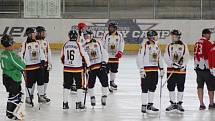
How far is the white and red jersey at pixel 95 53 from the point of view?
10.5 meters

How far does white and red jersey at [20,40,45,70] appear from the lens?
10.6 meters

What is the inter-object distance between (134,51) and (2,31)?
545 cm

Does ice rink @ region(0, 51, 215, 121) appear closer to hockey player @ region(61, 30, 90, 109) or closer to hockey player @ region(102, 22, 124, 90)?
hockey player @ region(61, 30, 90, 109)

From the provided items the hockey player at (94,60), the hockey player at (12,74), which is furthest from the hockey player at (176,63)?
the hockey player at (12,74)

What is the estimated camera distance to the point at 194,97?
39.1 ft

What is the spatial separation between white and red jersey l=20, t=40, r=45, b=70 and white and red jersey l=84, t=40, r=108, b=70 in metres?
0.91

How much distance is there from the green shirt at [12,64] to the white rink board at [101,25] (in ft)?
42.5

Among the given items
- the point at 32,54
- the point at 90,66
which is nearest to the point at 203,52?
the point at 90,66

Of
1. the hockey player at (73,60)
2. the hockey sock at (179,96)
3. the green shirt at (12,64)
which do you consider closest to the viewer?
the green shirt at (12,64)

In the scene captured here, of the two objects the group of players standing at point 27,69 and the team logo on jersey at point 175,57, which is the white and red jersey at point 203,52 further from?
the group of players standing at point 27,69

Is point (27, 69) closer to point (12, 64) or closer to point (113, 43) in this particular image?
point (12, 64)

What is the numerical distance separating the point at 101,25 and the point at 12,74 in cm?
1327

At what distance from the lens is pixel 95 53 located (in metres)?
10.6

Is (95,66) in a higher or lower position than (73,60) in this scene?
lower
